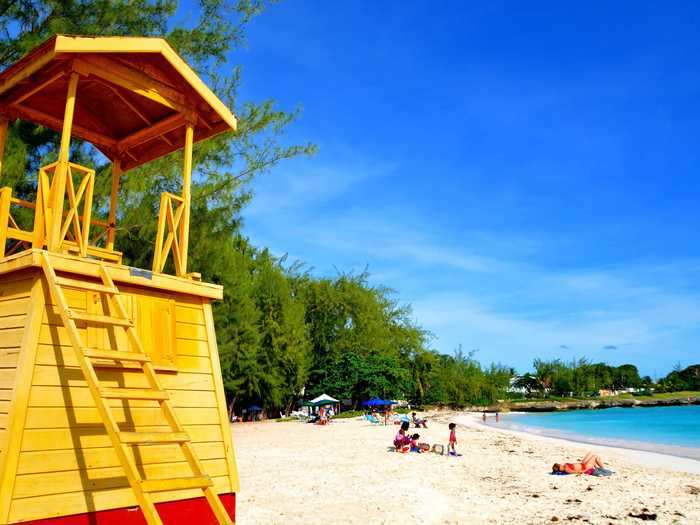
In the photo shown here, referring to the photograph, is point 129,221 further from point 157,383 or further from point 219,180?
point 157,383

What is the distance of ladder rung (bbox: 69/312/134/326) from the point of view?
514cm

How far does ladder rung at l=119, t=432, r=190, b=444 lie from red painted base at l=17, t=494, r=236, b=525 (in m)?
1.03

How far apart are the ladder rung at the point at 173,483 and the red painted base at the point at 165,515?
956 millimetres

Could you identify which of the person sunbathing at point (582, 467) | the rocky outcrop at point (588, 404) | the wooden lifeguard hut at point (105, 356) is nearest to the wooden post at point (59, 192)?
the wooden lifeguard hut at point (105, 356)

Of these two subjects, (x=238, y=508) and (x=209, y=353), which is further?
(x=238, y=508)

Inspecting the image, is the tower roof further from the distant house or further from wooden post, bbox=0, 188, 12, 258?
the distant house

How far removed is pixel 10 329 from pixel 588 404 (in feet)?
365

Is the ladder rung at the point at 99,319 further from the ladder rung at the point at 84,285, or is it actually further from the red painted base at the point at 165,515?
the red painted base at the point at 165,515

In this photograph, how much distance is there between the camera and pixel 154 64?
6906mm

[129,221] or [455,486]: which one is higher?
[129,221]

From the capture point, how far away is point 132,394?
4945 millimetres

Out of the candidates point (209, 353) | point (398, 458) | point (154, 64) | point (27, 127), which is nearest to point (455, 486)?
point (398, 458)

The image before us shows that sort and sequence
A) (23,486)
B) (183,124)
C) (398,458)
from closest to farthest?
(23,486) < (183,124) < (398,458)

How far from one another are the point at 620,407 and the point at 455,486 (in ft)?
353
